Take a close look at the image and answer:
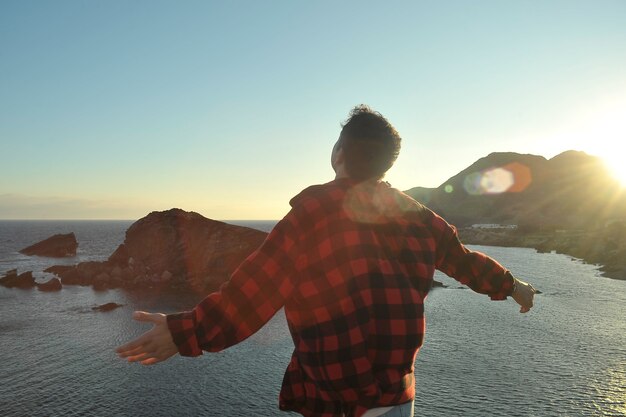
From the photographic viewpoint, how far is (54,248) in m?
118

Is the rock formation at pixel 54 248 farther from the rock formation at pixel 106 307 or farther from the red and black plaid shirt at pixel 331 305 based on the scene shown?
the red and black plaid shirt at pixel 331 305

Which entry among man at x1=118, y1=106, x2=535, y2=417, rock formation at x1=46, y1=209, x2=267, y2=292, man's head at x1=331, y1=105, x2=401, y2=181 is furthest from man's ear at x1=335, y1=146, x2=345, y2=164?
rock formation at x1=46, y1=209, x2=267, y2=292

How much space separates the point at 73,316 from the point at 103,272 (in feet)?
77.8

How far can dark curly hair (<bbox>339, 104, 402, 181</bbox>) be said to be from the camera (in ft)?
7.79

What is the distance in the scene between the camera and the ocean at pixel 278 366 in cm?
2709

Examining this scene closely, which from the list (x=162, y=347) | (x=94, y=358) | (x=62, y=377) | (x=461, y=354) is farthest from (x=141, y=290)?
(x=162, y=347)

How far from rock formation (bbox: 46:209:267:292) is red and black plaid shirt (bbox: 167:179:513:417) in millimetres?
62418

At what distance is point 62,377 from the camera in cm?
3125

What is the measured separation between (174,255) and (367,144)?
72.4 m

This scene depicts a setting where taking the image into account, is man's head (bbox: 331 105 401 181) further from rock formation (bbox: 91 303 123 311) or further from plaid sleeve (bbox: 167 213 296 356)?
rock formation (bbox: 91 303 123 311)

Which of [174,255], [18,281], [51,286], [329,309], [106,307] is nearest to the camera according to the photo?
[329,309]

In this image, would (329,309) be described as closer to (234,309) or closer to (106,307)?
(234,309)

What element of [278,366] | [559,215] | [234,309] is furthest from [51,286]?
[559,215]

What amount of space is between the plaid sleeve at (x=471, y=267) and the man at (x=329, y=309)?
0.57 meters
